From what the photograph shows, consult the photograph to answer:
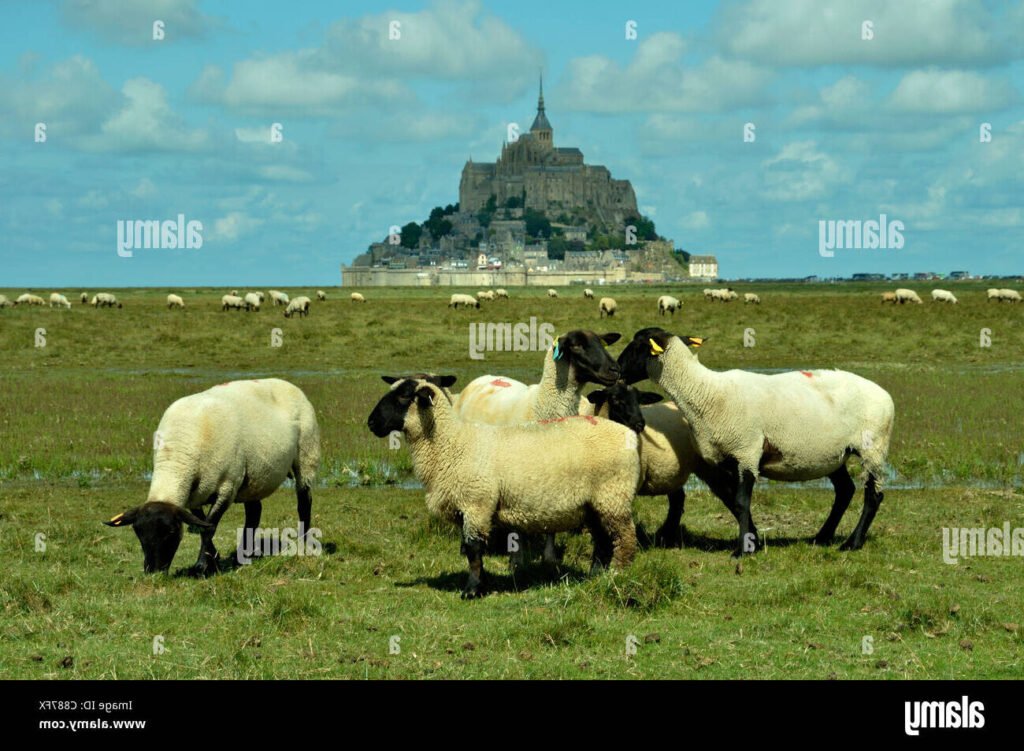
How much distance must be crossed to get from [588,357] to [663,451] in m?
1.48

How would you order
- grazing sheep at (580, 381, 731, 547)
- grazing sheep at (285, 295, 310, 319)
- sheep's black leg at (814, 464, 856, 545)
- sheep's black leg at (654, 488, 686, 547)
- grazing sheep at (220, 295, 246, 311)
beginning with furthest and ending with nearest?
grazing sheep at (220, 295, 246, 311) < grazing sheep at (285, 295, 310, 319) < sheep's black leg at (814, 464, 856, 545) < sheep's black leg at (654, 488, 686, 547) < grazing sheep at (580, 381, 731, 547)

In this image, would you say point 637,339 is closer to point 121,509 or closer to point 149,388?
point 121,509

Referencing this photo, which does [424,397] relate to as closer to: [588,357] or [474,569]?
[474,569]

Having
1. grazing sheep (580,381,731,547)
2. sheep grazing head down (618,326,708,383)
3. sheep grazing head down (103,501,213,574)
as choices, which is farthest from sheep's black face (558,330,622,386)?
sheep grazing head down (103,501,213,574)

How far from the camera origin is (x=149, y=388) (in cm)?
2756

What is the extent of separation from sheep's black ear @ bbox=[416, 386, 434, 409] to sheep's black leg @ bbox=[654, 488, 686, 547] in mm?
3421

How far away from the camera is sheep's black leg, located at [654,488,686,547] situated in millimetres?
12516

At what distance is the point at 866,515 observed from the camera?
12.3m

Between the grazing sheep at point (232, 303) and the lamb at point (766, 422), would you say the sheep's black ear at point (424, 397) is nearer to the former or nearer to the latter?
the lamb at point (766, 422)

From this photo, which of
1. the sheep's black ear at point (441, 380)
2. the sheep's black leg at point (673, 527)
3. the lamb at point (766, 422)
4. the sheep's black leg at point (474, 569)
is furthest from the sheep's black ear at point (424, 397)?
the sheep's black leg at point (673, 527)

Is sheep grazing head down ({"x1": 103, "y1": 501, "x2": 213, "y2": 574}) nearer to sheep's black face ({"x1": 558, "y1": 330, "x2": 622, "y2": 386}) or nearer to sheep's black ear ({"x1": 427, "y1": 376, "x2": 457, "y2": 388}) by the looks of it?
sheep's black ear ({"x1": 427, "y1": 376, "x2": 457, "y2": 388})

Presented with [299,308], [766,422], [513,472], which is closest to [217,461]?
[513,472]
